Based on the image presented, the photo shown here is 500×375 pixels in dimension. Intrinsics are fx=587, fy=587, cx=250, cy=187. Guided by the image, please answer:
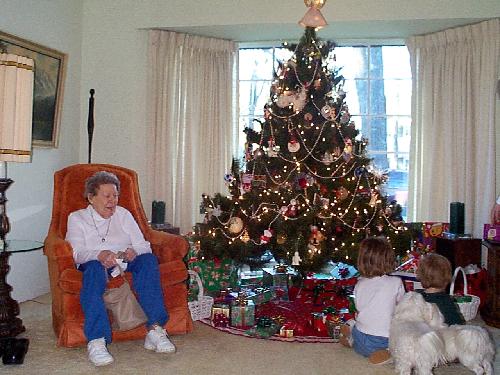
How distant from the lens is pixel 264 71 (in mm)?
5973

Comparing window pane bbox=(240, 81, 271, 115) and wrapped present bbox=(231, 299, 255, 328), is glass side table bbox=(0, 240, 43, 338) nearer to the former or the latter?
wrapped present bbox=(231, 299, 255, 328)

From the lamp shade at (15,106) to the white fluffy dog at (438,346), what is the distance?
86.0 inches

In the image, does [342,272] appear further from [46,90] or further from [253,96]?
[46,90]

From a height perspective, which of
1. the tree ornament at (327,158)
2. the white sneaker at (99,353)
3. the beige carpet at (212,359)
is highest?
the tree ornament at (327,158)

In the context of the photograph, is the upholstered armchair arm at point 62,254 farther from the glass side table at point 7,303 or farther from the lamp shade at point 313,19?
the lamp shade at point 313,19

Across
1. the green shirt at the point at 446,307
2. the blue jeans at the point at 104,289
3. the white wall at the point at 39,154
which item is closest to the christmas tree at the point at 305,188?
the blue jeans at the point at 104,289

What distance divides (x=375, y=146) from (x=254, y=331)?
282cm

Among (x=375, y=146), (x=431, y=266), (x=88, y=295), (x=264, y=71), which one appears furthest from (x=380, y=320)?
(x=264, y=71)

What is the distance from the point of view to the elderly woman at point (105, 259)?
3174 mm

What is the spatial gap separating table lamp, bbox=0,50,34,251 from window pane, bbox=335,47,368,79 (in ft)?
11.4

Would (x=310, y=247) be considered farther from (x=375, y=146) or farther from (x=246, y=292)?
(x=375, y=146)

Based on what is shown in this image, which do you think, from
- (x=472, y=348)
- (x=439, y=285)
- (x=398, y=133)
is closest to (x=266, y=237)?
(x=439, y=285)

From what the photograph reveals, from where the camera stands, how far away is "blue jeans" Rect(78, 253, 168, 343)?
3170 mm

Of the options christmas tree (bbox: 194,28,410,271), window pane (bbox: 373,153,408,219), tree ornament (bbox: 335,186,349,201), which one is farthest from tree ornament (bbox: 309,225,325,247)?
window pane (bbox: 373,153,408,219)
